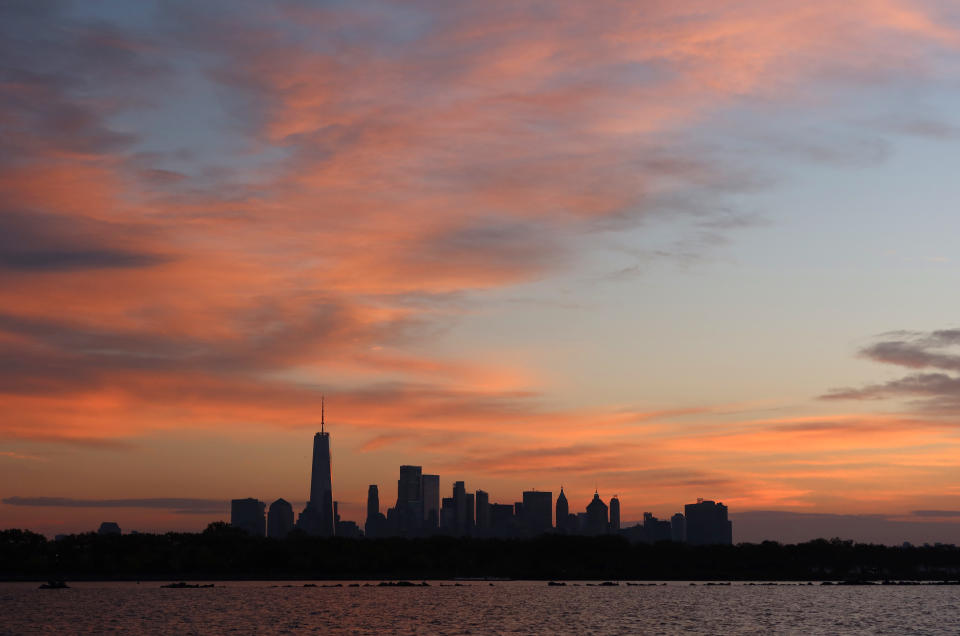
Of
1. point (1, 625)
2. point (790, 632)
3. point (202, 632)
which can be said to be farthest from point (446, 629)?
point (1, 625)

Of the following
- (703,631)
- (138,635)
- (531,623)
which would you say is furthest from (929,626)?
(138,635)

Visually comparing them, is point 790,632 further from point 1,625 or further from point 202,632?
point 1,625

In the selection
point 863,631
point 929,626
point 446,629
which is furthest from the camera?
point 929,626

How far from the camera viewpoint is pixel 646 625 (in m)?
187

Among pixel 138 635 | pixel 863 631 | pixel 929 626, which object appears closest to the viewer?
pixel 138 635

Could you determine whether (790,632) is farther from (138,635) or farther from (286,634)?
(138,635)

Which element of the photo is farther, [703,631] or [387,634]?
[703,631]

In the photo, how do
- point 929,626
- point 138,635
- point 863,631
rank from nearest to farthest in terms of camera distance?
point 138,635 → point 863,631 → point 929,626

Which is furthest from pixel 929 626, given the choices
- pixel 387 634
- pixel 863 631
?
pixel 387 634

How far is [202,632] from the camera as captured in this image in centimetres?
16112

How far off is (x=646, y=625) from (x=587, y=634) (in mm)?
28574

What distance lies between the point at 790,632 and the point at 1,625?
419 ft

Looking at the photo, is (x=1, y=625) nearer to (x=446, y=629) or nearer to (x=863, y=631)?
(x=446, y=629)

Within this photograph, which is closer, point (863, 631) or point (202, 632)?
point (202, 632)
